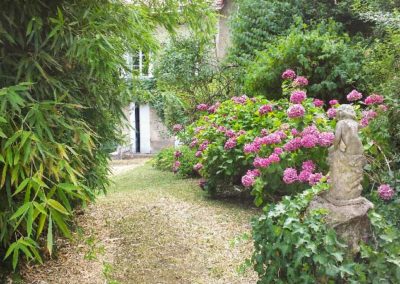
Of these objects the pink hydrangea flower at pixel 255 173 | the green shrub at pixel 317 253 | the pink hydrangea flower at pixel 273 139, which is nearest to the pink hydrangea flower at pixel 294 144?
the pink hydrangea flower at pixel 273 139

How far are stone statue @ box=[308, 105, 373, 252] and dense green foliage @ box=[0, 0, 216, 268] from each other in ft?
4.97

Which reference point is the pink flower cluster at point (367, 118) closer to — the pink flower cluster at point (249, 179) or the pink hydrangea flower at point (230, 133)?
the pink flower cluster at point (249, 179)

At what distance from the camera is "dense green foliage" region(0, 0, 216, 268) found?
2.29m

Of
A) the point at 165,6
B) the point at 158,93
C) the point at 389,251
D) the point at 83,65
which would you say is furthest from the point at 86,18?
the point at 389,251

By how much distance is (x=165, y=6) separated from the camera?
12.6 ft

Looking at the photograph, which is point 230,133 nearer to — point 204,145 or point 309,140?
point 204,145

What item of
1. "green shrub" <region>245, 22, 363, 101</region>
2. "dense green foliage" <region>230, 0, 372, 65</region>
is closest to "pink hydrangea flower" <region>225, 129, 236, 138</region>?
"green shrub" <region>245, 22, 363, 101</region>

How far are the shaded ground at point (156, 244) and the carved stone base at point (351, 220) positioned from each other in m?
0.64

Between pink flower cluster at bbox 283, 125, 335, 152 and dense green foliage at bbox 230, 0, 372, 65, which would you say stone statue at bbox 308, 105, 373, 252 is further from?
dense green foliage at bbox 230, 0, 372, 65

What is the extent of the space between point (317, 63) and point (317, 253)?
432 cm

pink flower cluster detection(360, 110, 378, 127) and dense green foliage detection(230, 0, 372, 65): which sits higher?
dense green foliage detection(230, 0, 372, 65)

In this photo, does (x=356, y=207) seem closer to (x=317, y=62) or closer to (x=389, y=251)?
(x=389, y=251)

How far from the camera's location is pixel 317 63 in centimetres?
598

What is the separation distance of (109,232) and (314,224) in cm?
285
